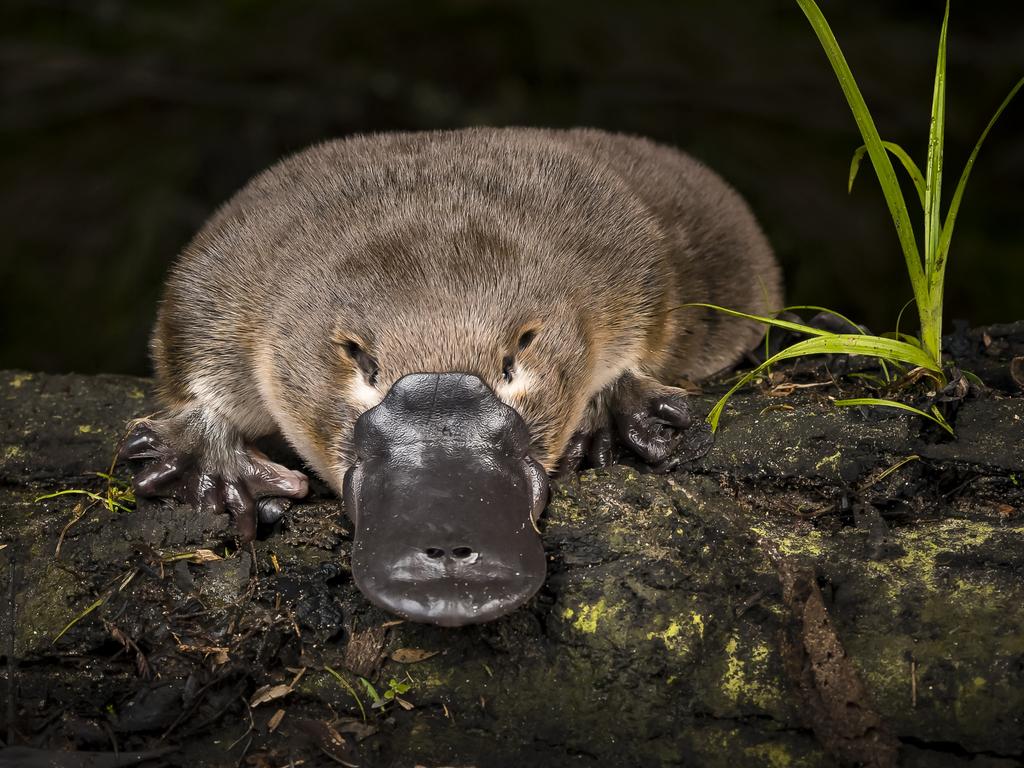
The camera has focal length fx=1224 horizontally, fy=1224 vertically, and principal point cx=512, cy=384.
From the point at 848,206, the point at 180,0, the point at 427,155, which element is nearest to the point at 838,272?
the point at 848,206

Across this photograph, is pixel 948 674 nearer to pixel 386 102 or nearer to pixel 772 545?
pixel 772 545

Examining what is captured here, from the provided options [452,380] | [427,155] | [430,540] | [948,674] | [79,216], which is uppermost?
[427,155]

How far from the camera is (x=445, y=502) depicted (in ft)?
7.07

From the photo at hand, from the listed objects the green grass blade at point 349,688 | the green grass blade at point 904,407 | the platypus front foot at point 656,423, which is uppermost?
the green grass blade at point 904,407

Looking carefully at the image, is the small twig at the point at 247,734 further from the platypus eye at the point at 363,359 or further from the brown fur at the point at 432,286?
the platypus eye at the point at 363,359

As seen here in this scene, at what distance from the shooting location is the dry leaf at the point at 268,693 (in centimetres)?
233

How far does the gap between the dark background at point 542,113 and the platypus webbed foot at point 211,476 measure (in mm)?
2028

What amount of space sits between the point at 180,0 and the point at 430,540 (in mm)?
3472

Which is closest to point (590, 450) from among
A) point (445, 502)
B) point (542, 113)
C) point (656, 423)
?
point (656, 423)

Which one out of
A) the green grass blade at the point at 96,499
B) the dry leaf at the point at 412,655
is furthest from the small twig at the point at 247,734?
the green grass blade at the point at 96,499

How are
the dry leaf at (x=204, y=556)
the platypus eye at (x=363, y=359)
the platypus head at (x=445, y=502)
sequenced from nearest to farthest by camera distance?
the platypus head at (x=445, y=502) < the platypus eye at (x=363, y=359) < the dry leaf at (x=204, y=556)

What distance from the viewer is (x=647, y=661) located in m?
2.24

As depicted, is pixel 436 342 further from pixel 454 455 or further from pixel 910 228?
pixel 910 228

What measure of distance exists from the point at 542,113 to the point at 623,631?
3123mm
